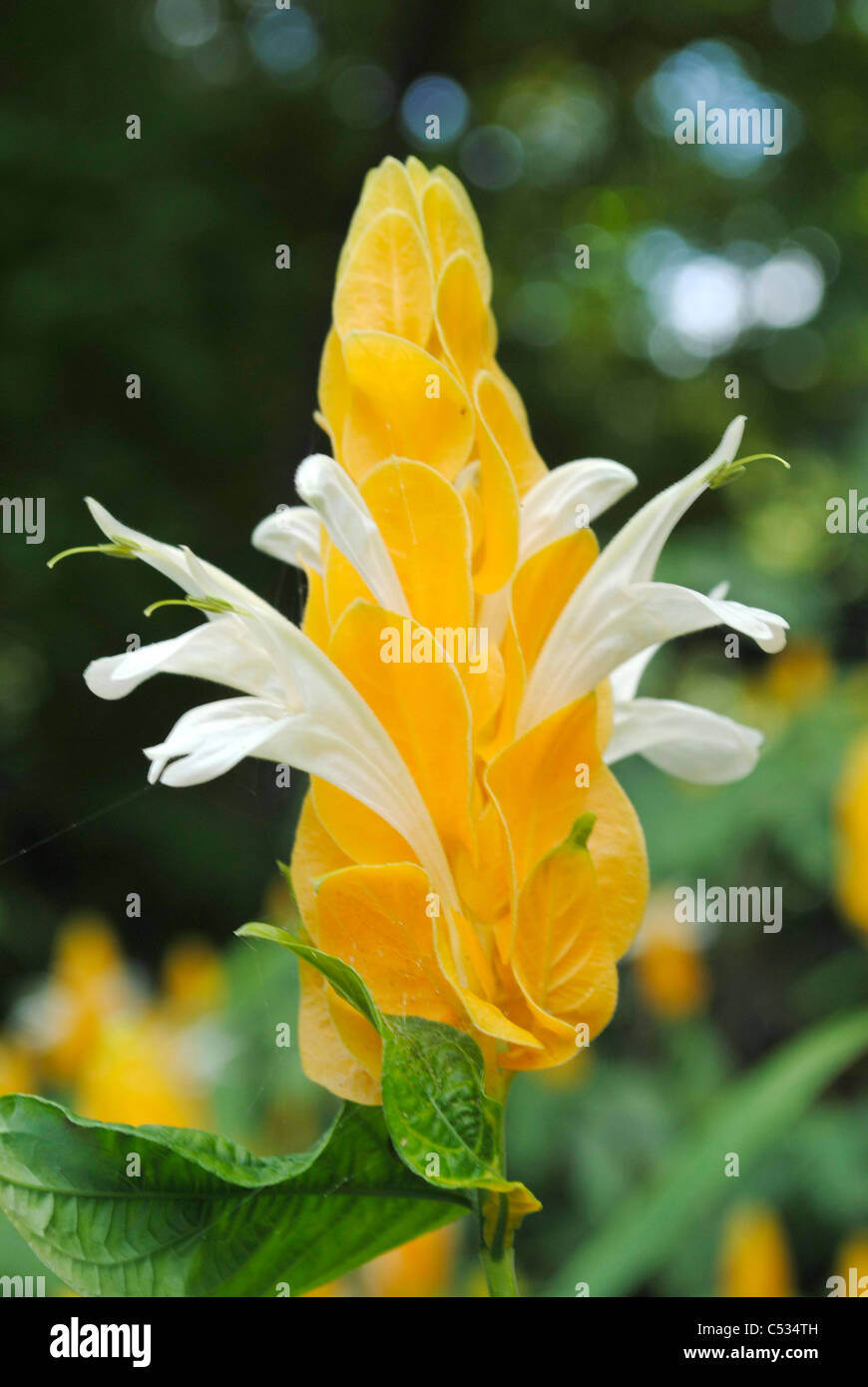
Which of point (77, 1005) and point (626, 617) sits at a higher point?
point (626, 617)

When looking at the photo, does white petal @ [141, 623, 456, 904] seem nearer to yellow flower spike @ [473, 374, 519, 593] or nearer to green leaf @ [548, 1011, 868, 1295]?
yellow flower spike @ [473, 374, 519, 593]

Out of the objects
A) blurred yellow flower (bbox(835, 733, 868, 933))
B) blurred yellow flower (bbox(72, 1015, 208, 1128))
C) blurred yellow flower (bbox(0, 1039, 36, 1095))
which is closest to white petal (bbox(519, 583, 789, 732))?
blurred yellow flower (bbox(72, 1015, 208, 1128))

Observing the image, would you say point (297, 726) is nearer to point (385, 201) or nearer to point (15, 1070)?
point (385, 201)

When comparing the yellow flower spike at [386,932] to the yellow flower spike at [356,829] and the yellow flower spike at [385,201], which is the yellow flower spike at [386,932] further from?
the yellow flower spike at [385,201]

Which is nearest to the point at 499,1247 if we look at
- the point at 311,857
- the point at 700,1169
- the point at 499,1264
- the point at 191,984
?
the point at 499,1264

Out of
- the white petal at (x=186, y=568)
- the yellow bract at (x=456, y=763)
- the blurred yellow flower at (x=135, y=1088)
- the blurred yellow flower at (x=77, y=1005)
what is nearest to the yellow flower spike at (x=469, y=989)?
the yellow bract at (x=456, y=763)
